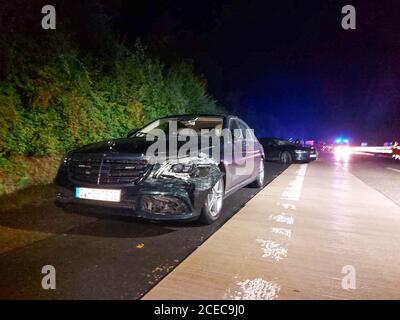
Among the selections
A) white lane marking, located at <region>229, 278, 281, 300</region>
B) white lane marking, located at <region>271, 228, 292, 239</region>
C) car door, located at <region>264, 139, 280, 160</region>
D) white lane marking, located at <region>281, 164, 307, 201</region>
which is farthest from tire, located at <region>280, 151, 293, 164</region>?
white lane marking, located at <region>229, 278, 281, 300</region>

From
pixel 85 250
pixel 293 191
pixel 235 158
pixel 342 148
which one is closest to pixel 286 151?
pixel 293 191

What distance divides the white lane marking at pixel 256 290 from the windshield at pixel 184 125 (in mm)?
3370

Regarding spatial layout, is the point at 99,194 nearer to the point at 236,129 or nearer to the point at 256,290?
the point at 256,290

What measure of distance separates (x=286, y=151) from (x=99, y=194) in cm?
1325

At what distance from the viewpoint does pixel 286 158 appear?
1642cm

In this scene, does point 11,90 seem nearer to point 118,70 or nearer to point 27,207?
point 27,207

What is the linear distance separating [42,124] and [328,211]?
566cm

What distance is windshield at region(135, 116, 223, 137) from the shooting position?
20.5 ft

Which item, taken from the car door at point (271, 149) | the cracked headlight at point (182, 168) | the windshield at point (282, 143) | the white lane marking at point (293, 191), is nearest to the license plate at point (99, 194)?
the cracked headlight at point (182, 168)

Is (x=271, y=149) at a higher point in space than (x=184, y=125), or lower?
lower

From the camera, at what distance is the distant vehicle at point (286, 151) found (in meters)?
16.2

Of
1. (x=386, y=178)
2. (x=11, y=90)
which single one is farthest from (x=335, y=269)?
(x=386, y=178)

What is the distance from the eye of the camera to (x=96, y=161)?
14.4 ft

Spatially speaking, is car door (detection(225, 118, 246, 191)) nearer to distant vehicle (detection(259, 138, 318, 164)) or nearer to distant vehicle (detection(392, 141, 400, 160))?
distant vehicle (detection(259, 138, 318, 164))
